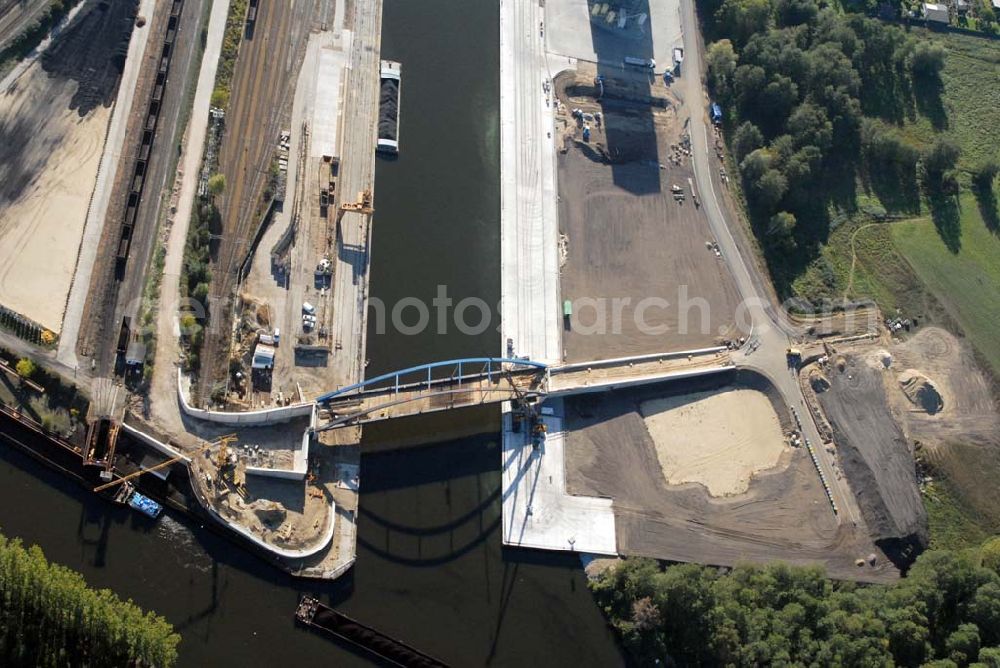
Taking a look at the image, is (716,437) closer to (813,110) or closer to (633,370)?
(633,370)

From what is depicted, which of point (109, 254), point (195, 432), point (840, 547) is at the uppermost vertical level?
point (109, 254)

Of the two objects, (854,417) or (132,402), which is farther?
(854,417)

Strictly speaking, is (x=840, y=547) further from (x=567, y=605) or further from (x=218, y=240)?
(x=218, y=240)

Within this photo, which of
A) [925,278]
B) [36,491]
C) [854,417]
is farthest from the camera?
[925,278]

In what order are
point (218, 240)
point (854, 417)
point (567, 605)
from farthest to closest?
1. point (854, 417)
2. point (218, 240)
3. point (567, 605)

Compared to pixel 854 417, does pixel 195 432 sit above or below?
below

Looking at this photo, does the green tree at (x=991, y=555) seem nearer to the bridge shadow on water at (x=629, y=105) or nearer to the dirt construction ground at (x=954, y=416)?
the dirt construction ground at (x=954, y=416)

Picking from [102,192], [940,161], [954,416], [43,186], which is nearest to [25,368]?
[102,192]

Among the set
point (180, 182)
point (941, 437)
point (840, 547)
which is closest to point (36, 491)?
point (180, 182)

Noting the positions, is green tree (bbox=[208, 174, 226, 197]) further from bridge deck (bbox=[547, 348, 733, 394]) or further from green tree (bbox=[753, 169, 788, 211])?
green tree (bbox=[753, 169, 788, 211])
